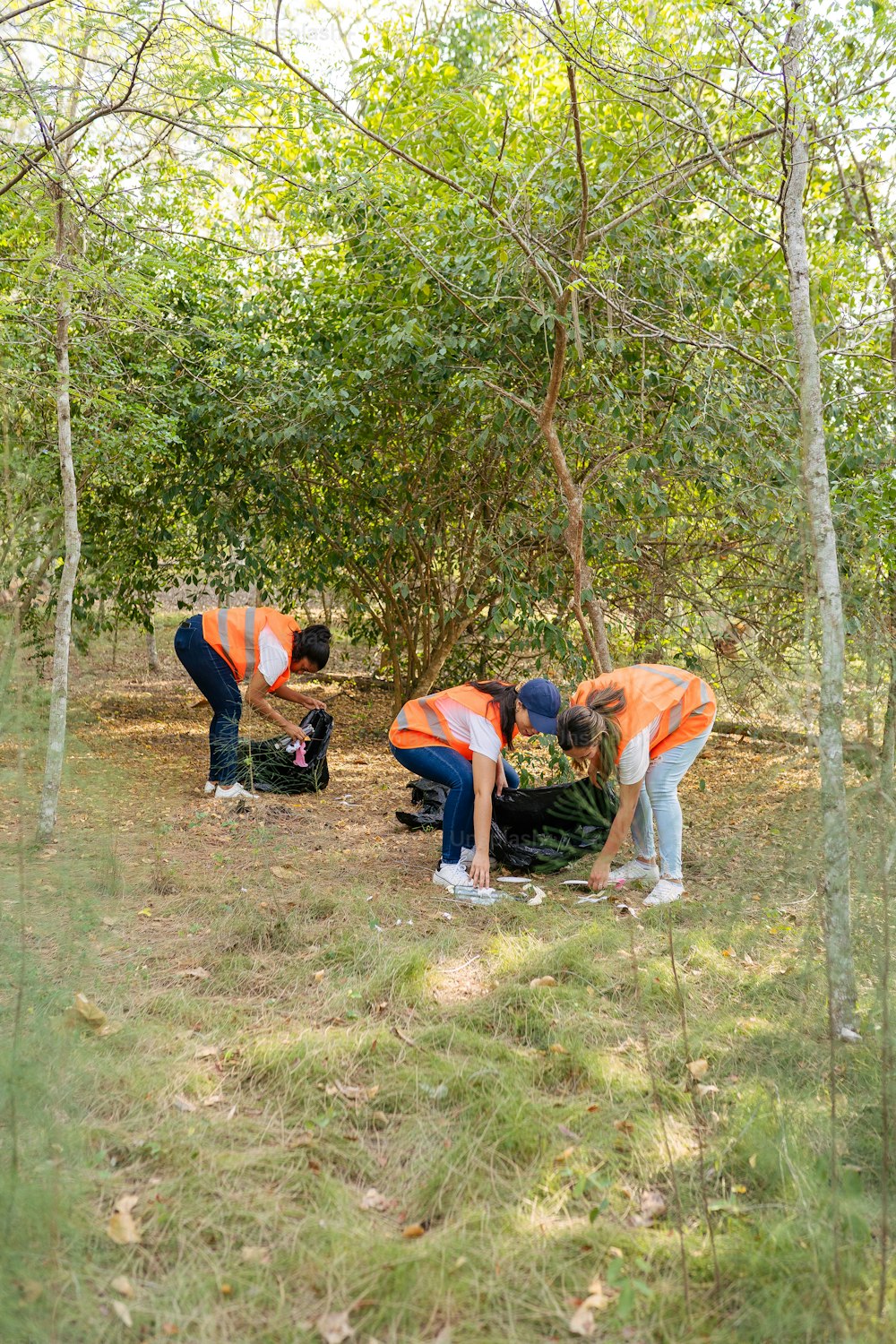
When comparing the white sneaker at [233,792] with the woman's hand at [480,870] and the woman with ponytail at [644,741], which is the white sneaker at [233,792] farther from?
the woman with ponytail at [644,741]

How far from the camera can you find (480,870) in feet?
14.1

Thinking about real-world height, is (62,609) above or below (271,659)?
above

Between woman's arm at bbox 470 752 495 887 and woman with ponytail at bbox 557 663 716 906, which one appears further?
woman's arm at bbox 470 752 495 887

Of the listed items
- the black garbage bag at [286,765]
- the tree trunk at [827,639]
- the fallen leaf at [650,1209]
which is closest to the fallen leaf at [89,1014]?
the fallen leaf at [650,1209]

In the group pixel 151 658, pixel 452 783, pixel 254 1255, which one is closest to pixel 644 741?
pixel 452 783

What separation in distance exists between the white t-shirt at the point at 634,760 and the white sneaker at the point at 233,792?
8.74 ft

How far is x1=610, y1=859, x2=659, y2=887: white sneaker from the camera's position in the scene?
452 centimetres

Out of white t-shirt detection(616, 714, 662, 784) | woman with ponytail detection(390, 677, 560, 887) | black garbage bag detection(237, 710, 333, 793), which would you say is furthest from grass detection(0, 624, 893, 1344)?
black garbage bag detection(237, 710, 333, 793)

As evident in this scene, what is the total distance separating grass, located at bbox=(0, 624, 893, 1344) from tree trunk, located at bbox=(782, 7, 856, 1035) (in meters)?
0.15

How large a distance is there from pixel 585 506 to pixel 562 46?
7.35 ft

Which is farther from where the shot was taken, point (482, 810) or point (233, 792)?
point (233, 792)

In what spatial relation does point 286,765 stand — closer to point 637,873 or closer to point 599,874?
point 637,873

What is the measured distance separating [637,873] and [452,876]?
0.86 m

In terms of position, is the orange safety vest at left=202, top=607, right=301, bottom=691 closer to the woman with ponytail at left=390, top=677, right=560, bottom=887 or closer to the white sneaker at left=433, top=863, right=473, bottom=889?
the woman with ponytail at left=390, top=677, right=560, bottom=887
